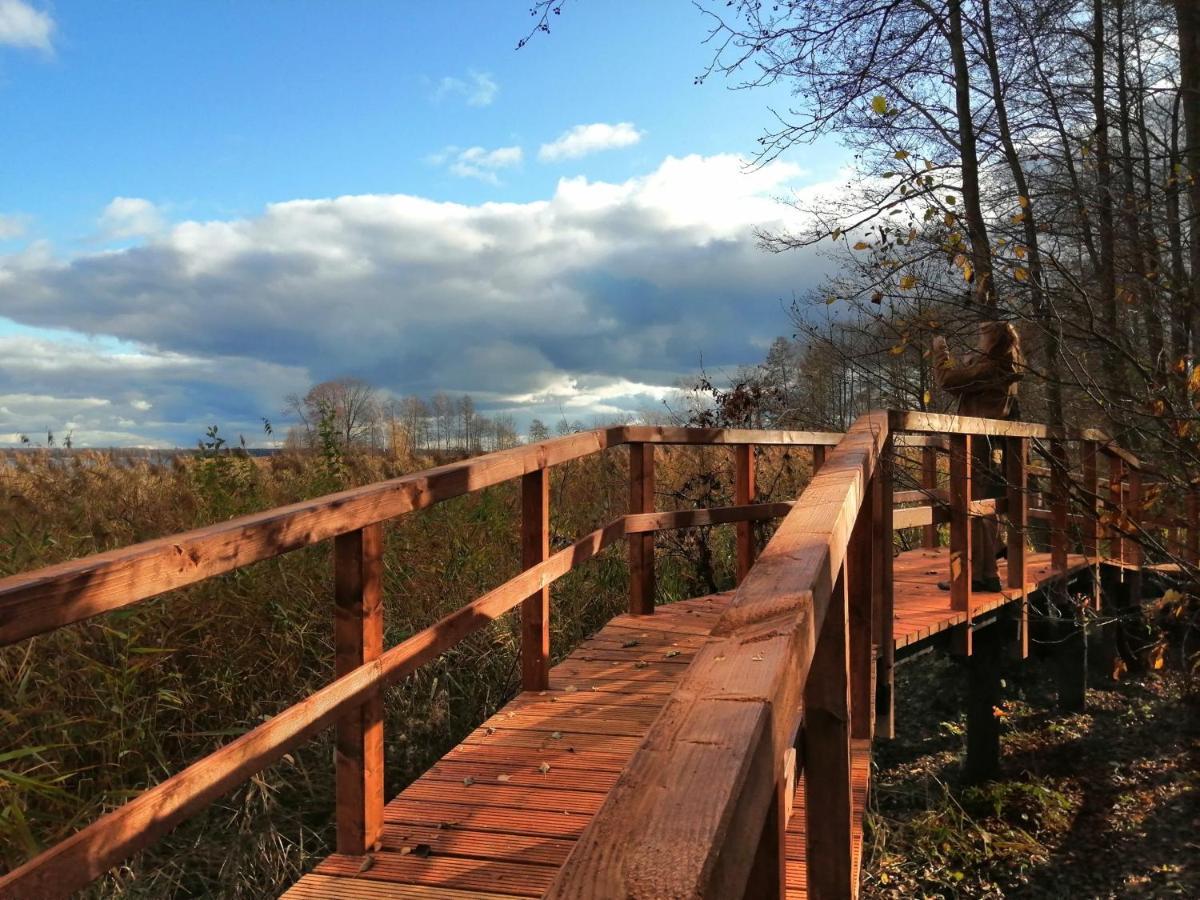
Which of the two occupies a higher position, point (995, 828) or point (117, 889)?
point (117, 889)

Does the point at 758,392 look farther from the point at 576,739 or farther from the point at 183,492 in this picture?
the point at 576,739

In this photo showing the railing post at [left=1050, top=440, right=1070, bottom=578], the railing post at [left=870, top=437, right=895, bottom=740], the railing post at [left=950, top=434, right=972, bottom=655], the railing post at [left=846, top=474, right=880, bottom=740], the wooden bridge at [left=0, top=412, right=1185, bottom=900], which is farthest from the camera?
the railing post at [left=1050, top=440, right=1070, bottom=578]

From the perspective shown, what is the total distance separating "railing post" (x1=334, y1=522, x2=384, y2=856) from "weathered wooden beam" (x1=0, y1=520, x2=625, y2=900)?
0.08 meters

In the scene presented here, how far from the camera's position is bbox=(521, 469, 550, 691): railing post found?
4039mm

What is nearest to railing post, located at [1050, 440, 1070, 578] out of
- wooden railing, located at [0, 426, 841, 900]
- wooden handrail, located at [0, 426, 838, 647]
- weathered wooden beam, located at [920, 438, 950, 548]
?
weathered wooden beam, located at [920, 438, 950, 548]

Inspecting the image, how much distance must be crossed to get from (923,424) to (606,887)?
4678mm

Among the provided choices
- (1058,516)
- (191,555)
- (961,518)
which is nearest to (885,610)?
(961,518)

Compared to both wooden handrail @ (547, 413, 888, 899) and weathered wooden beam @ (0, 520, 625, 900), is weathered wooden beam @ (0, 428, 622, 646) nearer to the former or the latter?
weathered wooden beam @ (0, 520, 625, 900)

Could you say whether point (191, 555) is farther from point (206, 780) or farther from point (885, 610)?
point (885, 610)

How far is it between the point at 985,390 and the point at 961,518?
3.94ft

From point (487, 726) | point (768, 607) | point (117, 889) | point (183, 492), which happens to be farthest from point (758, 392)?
point (768, 607)

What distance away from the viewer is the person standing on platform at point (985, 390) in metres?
6.34

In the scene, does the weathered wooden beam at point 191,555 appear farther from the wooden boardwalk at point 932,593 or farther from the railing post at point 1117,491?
the railing post at point 1117,491

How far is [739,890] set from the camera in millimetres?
836
